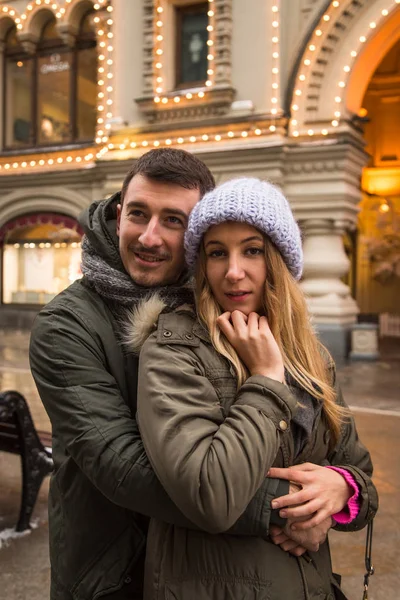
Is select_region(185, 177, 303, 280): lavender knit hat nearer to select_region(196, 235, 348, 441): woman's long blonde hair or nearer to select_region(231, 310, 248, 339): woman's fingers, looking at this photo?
select_region(196, 235, 348, 441): woman's long blonde hair

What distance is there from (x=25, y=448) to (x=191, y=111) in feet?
31.6

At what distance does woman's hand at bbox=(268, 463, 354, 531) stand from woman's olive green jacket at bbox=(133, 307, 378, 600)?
51 millimetres

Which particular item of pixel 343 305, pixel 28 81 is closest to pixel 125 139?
pixel 28 81

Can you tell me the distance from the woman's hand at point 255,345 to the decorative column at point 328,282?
9.43m

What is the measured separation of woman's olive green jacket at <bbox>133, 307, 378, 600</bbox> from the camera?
1258mm

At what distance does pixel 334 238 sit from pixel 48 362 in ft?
33.6

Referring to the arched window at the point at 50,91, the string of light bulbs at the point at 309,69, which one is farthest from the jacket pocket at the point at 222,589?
the arched window at the point at 50,91

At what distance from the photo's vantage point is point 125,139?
41.5ft

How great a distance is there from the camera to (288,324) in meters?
1.62

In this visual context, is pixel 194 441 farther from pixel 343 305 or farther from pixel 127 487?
pixel 343 305

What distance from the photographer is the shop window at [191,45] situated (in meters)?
12.4

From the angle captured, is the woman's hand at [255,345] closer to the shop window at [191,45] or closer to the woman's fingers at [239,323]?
the woman's fingers at [239,323]

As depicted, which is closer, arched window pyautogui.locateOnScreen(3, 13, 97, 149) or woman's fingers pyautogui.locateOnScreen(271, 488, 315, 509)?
woman's fingers pyautogui.locateOnScreen(271, 488, 315, 509)

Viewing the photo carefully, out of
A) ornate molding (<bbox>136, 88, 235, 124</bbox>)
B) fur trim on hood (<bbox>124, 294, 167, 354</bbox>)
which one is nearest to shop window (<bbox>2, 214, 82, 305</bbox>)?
ornate molding (<bbox>136, 88, 235, 124</bbox>)
